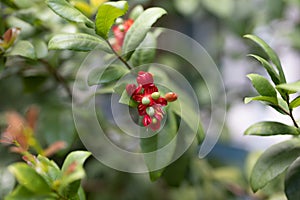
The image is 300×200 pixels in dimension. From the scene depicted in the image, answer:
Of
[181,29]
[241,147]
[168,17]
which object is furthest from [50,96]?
[241,147]

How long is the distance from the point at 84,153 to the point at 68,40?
12 centimetres

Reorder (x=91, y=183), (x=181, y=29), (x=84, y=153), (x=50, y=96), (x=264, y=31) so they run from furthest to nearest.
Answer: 1. (x=181, y=29)
2. (x=264, y=31)
3. (x=91, y=183)
4. (x=50, y=96)
5. (x=84, y=153)

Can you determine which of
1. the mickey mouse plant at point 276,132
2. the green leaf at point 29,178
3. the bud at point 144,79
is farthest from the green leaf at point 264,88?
the green leaf at point 29,178

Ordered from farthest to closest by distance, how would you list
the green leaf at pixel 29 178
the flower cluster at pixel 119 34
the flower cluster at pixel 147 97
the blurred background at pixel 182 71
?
1. the blurred background at pixel 182 71
2. the flower cluster at pixel 119 34
3. the flower cluster at pixel 147 97
4. the green leaf at pixel 29 178

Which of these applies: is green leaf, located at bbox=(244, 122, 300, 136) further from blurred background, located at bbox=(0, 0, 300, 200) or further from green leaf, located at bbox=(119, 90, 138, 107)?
blurred background, located at bbox=(0, 0, 300, 200)

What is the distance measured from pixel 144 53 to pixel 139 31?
0.05 metres

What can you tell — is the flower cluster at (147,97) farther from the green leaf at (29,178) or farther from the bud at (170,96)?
the green leaf at (29,178)

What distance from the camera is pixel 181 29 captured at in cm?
148

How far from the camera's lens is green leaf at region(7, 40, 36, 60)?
530mm

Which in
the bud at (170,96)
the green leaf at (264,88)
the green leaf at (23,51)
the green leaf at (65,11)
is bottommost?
the green leaf at (23,51)

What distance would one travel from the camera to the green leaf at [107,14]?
447mm

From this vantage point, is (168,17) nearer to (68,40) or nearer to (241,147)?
(241,147)

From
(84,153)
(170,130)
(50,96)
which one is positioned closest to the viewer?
(84,153)

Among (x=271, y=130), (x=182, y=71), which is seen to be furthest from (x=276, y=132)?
(x=182, y=71)
